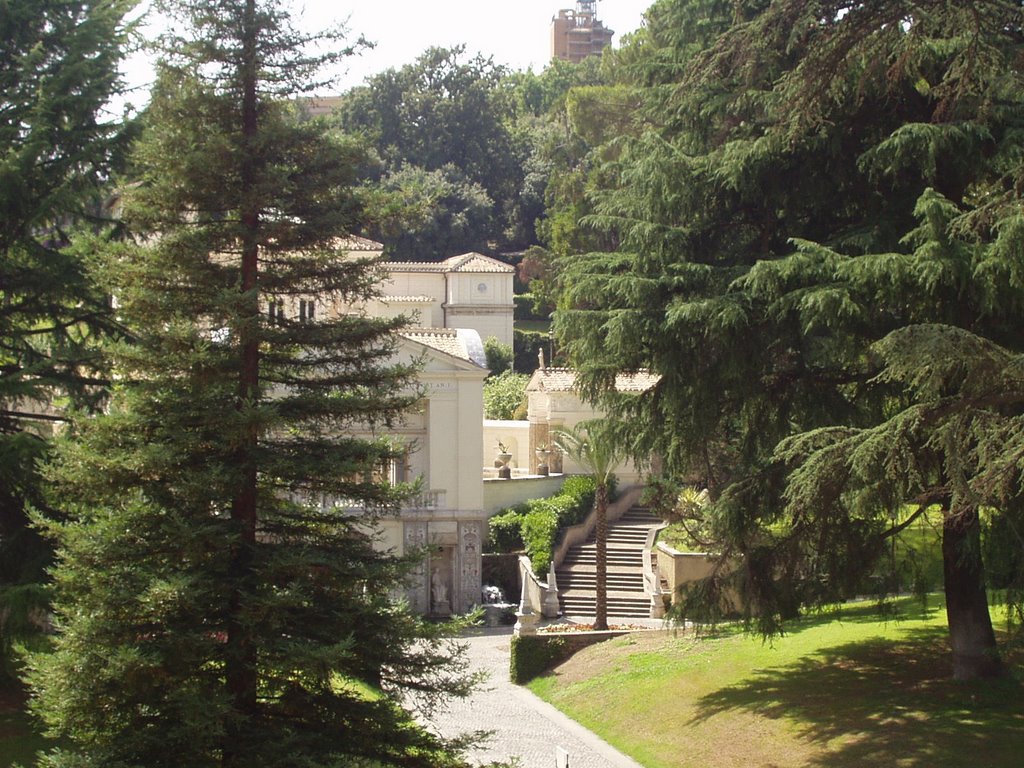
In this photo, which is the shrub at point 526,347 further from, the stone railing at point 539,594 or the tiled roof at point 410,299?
the stone railing at point 539,594

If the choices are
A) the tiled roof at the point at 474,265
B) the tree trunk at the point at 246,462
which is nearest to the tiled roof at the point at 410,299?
the tiled roof at the point at 474,265

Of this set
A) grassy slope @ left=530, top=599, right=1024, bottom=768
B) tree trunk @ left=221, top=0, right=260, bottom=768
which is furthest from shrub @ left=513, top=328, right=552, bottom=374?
tree trunk @ left=221, top=0, right=260, bottom=768

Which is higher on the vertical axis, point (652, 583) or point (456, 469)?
point (456, 469)

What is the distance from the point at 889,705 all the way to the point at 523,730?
20.1 feet

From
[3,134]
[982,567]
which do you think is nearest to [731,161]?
[982,567]

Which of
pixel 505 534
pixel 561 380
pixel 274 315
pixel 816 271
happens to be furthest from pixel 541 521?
pixel 274 315

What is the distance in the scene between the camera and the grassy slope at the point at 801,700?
14898 mm

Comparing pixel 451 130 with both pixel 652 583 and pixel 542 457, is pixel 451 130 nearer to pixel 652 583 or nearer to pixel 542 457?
pixel 542 457

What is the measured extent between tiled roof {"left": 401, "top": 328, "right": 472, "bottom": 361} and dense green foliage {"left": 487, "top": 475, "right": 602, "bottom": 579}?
4.83 metres

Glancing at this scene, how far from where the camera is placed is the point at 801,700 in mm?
17203

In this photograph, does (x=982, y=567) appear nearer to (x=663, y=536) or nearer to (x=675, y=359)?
(x=675, y=359)

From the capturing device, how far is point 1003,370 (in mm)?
11031

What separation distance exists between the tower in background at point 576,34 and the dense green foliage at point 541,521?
346ft

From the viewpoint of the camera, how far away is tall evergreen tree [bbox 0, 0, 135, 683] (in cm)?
1423
